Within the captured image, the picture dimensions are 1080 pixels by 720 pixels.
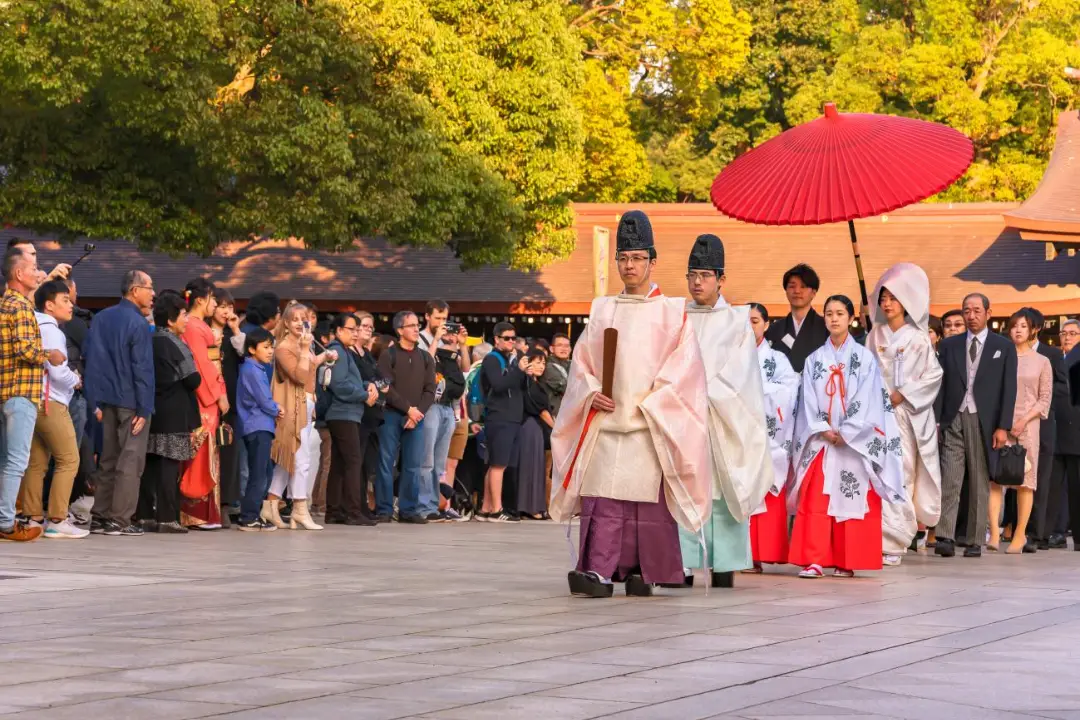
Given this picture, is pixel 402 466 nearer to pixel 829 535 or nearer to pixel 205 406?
pixel 205 406

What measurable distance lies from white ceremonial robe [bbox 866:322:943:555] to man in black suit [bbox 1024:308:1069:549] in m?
1.96

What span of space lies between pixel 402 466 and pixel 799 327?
5.18m

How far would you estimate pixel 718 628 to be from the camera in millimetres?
7402

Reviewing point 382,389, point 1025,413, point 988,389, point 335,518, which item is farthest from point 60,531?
point 1025,413

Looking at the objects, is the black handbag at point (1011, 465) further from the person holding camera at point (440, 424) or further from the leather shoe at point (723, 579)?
the person holding camera at point (440, 424)

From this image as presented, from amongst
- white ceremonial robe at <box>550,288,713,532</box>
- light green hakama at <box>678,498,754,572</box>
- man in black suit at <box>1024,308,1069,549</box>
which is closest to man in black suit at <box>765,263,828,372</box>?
light green hakama at <box>678,498,754,572</box>

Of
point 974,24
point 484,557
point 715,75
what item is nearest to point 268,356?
point 484,557

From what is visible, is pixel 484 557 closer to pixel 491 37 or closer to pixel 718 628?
pixel 718 628

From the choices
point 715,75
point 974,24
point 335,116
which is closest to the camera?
point 335,116

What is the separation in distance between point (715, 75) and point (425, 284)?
307 inches

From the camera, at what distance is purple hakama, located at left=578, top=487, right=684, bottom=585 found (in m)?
8.71

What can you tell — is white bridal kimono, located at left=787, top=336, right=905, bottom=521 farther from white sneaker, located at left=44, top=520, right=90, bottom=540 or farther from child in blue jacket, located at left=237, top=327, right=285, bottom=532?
white sneaker, located at left=44, top=520, right=90, bottom=540

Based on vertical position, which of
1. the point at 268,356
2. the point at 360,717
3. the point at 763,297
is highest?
the point at 763,297

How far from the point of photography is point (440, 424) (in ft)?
50.4
